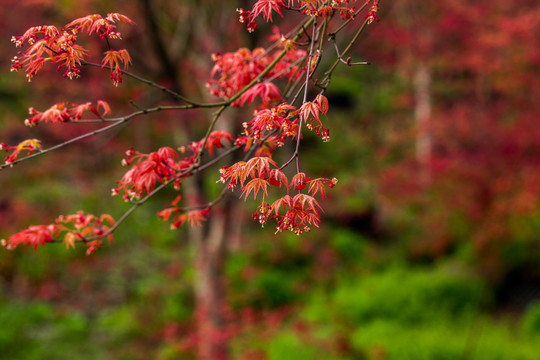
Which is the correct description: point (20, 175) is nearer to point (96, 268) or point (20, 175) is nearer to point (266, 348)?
point (96, 268)

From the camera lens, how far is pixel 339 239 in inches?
387

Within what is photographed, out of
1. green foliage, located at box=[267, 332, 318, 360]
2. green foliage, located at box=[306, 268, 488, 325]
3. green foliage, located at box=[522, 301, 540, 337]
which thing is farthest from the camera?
green foliage, located at box=[306, 268, 488, 325]

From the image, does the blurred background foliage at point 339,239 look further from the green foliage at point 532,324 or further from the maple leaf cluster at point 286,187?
the maple leaf cluster at point 286,187

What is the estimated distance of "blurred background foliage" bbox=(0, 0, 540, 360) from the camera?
6078 mm

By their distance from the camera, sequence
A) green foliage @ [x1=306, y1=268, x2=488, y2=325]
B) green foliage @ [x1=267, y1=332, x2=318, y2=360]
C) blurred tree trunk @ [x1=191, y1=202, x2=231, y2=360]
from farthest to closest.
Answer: green foliage @ [x1=306, y1=268, x2=488, y2=325] < blurred tree trunk @ [x1=191, y1=202, x2=231, y2=360] < green foliage @ [x1=267, y1=332, x2=318, y2=360]

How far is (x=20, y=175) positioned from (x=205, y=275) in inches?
296

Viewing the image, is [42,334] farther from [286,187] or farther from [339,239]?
[286,187]

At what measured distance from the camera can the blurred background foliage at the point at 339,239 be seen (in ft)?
19.9

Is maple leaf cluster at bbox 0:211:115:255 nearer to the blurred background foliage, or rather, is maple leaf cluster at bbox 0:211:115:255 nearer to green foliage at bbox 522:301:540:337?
the blurred background foliage

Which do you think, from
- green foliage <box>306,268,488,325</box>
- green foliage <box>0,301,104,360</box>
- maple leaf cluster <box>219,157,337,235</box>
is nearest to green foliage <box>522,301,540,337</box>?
green foliage <box>306,268,488,325</box>

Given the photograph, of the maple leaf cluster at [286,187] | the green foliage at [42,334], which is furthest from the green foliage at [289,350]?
the maple leaf cluster at [286,187]

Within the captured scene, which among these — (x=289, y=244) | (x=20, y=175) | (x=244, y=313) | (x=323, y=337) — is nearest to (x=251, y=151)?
(x=323, y=337)

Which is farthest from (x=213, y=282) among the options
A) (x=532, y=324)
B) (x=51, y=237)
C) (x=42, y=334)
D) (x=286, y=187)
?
(x=286, y=187)

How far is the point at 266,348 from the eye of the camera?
20.3 ft
